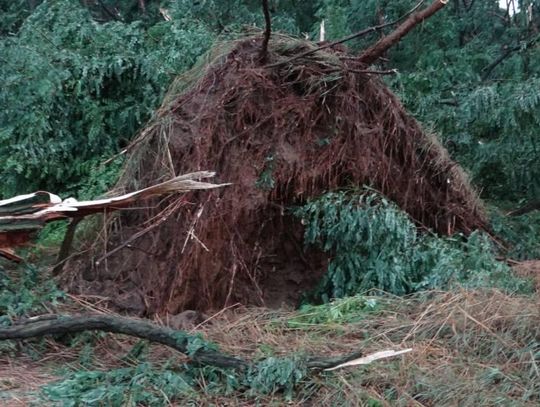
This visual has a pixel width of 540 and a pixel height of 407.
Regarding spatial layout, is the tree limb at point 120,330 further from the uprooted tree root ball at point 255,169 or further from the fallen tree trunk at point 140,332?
the uprooted tree root ball at point 255,169

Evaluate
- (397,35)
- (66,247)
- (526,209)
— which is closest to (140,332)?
(66,247)

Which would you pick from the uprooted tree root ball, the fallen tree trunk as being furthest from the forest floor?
the uprooted tree root ball

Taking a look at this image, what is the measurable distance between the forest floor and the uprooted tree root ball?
1.78 feet

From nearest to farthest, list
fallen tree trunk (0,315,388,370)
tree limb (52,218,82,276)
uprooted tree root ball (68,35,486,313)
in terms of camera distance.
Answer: fallen tree trunk (0,315,388,370)
tree limb (52,218,82,276)
uprooted tree root ball (68,35,486,313)

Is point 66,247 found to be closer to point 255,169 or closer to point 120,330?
point 120,330

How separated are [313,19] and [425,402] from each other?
10.4 meters

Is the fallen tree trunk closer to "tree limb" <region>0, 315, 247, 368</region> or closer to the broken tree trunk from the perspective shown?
"tree limb" <region>0, 315, 247, 368</region>

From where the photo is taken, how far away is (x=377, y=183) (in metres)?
7.89

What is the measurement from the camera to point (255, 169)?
7.26m

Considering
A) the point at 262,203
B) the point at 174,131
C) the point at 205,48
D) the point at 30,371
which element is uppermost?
the point at 205,48

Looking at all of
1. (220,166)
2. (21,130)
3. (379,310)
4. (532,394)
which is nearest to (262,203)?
(220,166)

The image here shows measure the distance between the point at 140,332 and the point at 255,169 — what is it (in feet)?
7.53

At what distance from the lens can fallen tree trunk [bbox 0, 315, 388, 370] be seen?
16.7ft

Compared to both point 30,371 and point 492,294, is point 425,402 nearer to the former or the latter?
point 492,294
